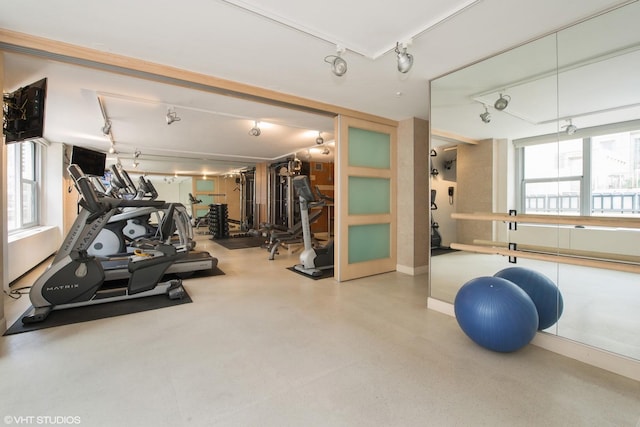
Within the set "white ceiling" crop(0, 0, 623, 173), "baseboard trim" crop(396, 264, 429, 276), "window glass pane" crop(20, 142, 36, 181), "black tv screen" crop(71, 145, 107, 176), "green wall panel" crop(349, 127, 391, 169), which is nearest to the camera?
"white ceiling" crop(0, 0, 623, 173)

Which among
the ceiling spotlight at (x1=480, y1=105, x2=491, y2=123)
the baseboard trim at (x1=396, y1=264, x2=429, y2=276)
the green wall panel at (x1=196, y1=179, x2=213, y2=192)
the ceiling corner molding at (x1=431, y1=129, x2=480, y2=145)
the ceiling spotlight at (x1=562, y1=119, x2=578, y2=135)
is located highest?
the green wall panel at (x1=196, y1=179, x2=213, y2=192)

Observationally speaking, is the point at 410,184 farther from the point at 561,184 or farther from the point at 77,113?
the point at 77,113

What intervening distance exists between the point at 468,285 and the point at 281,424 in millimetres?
1836

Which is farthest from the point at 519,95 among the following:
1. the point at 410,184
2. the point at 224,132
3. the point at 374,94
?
the point at 224,132

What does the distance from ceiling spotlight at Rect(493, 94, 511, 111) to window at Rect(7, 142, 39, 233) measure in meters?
7.00

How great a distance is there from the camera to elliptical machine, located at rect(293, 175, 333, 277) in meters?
4.69

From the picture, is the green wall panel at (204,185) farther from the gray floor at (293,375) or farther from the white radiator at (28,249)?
the gray floor at (293,375)

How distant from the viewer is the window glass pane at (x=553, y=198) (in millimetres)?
2256

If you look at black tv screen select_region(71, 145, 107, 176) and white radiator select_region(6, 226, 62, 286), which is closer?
white radiator select_region(6, 226, 62, 286)

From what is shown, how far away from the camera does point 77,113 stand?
4.45 metres

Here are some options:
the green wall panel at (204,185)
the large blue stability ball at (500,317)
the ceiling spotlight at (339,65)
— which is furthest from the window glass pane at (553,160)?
the green wall panel at (204,185)

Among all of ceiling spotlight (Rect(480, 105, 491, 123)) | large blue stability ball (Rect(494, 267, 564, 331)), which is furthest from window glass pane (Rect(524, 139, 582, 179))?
large blue stability ball (Rect(494, 267, 564, 331))

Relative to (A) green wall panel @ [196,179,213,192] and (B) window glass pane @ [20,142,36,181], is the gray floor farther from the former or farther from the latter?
(A) green wall panel @ [196,179,213,192]

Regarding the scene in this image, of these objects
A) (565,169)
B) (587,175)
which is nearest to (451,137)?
(565,169)
